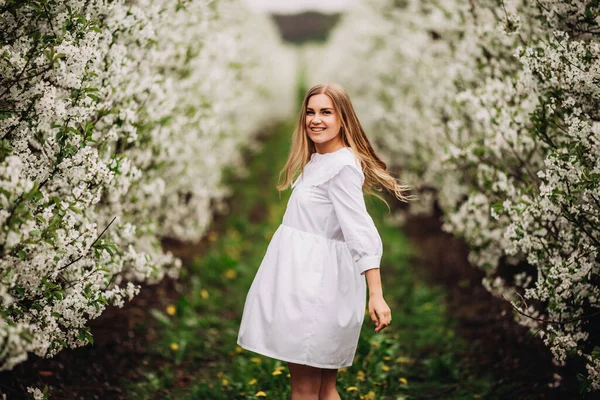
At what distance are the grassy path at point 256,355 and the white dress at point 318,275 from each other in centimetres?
52

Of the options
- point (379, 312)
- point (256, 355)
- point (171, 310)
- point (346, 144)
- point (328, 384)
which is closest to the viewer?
point (379, 312)

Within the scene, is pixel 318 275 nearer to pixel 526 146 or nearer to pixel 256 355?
pixel 256 355

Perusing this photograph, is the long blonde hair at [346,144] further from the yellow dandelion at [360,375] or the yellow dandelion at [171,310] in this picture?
the yellow dandelion at [171,310]

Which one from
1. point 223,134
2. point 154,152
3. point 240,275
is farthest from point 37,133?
point 223,134

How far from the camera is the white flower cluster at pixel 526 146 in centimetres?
343

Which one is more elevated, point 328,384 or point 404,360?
point 328,384

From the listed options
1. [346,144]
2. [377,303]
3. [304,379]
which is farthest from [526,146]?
[304,379]

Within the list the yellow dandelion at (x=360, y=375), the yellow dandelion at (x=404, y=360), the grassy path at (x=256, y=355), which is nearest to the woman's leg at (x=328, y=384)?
the grassy path at (x=256, y=355)

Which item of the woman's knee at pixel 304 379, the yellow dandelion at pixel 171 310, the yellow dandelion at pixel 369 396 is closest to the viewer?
the woman's knee at pixel 304 379

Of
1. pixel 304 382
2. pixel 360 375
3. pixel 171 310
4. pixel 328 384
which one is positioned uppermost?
pixel 304 382

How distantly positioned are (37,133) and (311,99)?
5.39 feet

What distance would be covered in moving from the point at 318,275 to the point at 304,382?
2.03 ft

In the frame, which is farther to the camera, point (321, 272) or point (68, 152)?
point (68, 152)

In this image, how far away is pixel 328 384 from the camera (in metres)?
3.15
